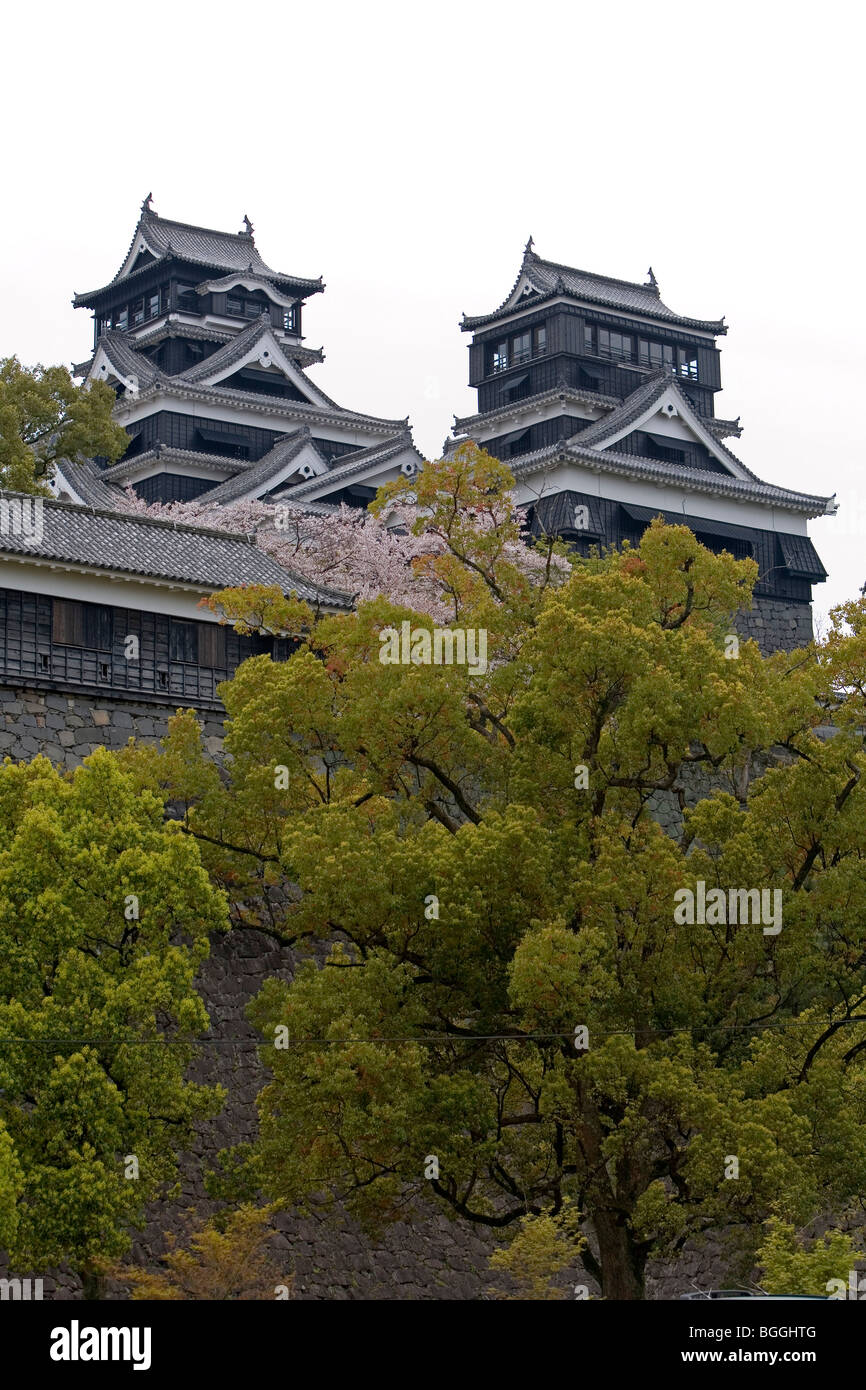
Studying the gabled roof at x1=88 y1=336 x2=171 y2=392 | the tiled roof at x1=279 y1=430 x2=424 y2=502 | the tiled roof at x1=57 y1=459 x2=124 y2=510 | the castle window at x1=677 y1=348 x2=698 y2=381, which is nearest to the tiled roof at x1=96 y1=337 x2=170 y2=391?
the gabled roof at x1=88 y1=336 x2=171 y2=392

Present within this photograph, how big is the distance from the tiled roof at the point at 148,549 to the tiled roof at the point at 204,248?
26.3 meters

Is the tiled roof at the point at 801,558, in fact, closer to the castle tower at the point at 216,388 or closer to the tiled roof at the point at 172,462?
the castle tower at the point at 216,388

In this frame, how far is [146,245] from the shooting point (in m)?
56.9

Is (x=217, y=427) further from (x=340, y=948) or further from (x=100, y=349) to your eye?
(x=340, y=948)

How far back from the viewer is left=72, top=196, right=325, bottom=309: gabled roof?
186 feet

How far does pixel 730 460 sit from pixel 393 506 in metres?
10.3

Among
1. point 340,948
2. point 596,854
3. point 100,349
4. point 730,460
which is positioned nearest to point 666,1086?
point 596,854

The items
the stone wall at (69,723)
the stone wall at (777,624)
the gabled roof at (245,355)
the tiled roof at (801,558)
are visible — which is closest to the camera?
the stone wall at (69,723)

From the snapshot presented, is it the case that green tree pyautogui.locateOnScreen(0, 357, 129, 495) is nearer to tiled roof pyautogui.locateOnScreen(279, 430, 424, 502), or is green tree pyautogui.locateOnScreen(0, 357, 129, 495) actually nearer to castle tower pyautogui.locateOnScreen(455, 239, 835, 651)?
tiled roof pyautogui.locateOnScreen(279, 430, 424, 502)

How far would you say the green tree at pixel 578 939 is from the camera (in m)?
21.7

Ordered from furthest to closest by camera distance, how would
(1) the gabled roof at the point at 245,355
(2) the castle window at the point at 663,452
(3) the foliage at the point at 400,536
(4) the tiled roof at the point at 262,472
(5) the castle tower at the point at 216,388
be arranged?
(1) the gabled roof at the point at 245,355 → (2) the castle window at the point at 663,452 → (5) the castle tower at the point at 216,388 → (4) the tiled roof at the point at 262,472 → (3) the foliage at the point at 400,536

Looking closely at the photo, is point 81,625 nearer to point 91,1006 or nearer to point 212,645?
point 212,645

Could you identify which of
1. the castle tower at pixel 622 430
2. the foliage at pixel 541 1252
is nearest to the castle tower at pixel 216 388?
the castle tower at pixel 622 430
